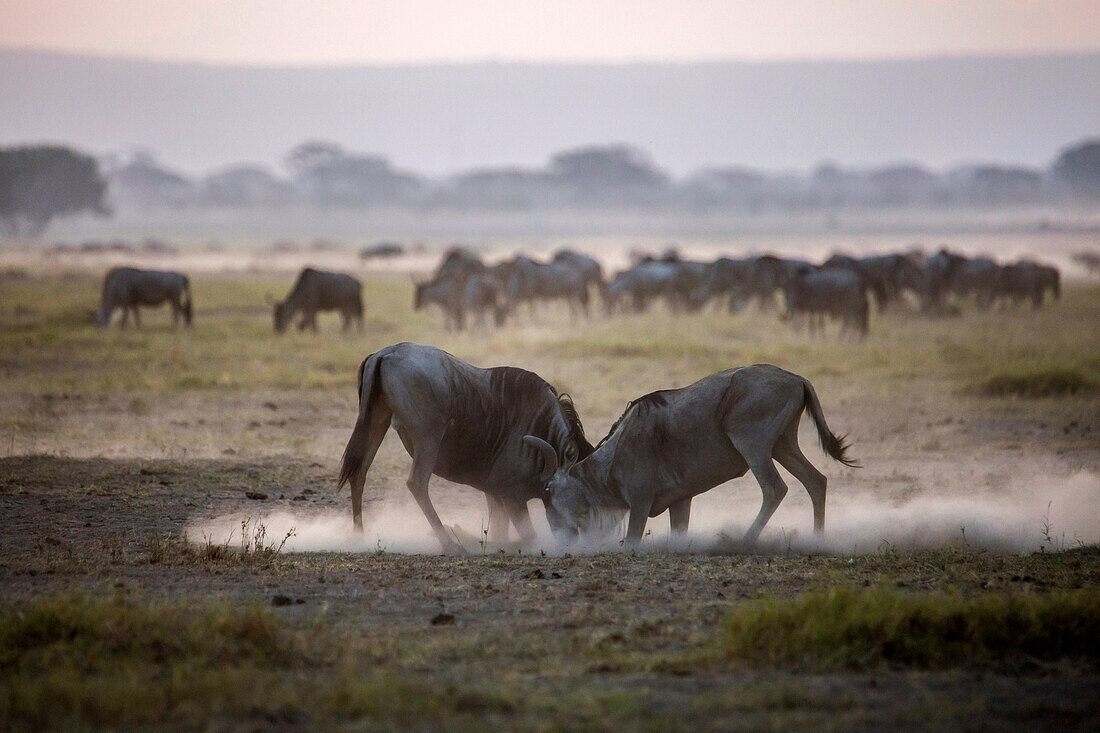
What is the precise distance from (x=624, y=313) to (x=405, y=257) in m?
29.6

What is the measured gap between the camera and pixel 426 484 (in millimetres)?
7590

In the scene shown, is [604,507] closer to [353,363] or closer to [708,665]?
[708,665]

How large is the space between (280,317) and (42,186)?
5379cm

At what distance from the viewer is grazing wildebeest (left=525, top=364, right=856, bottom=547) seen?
7453mm

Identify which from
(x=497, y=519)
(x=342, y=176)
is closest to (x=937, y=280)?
(x=497, y=519)

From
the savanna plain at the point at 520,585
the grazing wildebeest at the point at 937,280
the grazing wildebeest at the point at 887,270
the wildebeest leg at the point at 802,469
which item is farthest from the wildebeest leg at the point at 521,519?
the grazing wildebeest at the point at 937,280

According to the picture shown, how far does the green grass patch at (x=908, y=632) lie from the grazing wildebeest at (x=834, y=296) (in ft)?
61.9

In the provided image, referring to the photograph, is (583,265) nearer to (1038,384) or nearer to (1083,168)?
(1038,384)

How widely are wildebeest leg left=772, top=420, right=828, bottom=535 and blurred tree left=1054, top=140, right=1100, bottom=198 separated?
5167 inches

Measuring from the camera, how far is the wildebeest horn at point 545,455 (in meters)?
7.73

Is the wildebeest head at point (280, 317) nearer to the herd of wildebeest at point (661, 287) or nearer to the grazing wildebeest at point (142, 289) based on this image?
the herd of wildebeest at point (661, 287)

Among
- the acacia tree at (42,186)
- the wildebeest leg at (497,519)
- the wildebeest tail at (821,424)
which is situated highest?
the acacia tree at (42,186)

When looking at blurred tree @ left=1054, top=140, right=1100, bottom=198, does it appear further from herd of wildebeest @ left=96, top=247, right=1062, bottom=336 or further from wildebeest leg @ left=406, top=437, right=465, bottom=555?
wildebeest leg @ left=406, top=437, right=465, bottom=555

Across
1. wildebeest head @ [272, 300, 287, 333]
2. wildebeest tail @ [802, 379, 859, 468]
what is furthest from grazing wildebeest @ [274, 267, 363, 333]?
wildebeest tail @ [802, 379, 859, 468]
